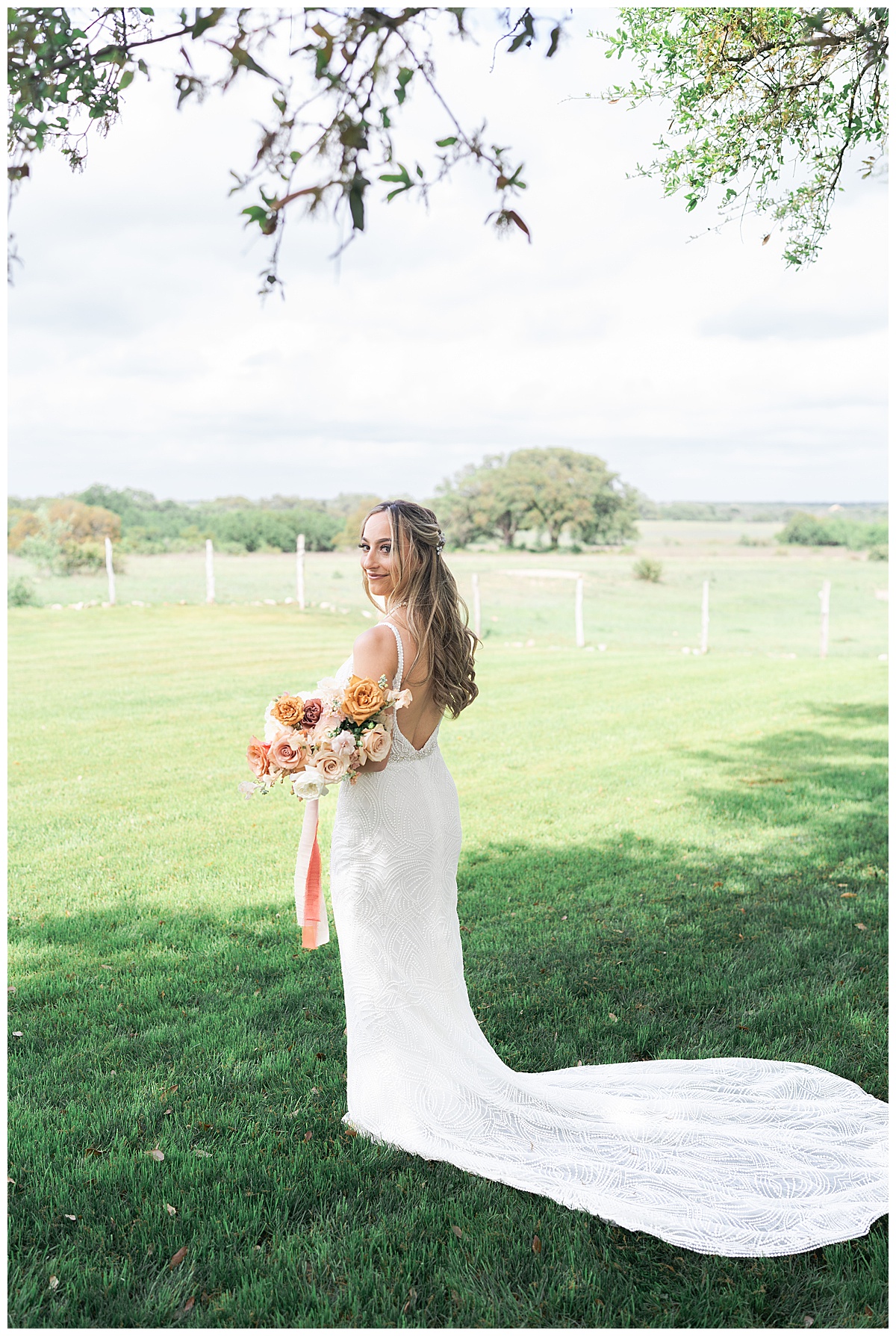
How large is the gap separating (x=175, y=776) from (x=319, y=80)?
8.31 meters

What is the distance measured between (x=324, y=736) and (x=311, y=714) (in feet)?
0.37

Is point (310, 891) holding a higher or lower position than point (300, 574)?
lower

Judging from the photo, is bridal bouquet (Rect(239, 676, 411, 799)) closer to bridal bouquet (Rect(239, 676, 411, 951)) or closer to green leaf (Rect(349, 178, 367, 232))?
bridal bouquet (Rect(239, 676, 411, 951))

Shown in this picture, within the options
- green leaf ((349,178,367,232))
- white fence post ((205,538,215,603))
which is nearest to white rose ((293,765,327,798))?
green leaf ((349,178,367,232))

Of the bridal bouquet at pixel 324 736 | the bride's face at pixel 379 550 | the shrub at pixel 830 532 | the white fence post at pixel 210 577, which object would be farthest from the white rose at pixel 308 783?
the shrub at pixel 830 532

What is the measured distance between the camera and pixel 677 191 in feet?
20.0

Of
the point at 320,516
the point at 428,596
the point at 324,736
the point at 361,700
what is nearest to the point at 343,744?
the point at 324,736

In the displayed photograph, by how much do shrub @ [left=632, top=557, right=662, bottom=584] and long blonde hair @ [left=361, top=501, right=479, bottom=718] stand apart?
3019 centimetres

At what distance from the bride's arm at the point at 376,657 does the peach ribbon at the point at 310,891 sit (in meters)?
0.48

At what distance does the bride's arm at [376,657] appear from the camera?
3701 millimetres

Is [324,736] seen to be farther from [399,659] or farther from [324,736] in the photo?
[399,659]

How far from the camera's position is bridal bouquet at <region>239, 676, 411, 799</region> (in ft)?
11.6

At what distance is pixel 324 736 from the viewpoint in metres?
3.55

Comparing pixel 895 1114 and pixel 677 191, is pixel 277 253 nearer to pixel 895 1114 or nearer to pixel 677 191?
pixel 895 1114
